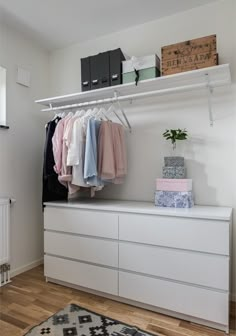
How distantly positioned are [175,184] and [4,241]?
1622 millimetres

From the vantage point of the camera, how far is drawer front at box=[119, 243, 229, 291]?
5.17 feet

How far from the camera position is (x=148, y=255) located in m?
1.81

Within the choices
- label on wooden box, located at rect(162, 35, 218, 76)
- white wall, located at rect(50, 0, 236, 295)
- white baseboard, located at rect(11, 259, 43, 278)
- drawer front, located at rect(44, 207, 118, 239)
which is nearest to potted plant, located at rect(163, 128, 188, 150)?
white wall, located at rect(50, 0, 236, 295)

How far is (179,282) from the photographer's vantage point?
170 centimetres

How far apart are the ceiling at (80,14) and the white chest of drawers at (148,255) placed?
1.69 metres

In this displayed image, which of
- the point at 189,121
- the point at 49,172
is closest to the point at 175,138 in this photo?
the point at 189,121

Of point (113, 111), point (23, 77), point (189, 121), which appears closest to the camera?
point (189, 121)

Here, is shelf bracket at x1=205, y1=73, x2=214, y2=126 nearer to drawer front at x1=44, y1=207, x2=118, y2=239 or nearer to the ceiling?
the ceiling

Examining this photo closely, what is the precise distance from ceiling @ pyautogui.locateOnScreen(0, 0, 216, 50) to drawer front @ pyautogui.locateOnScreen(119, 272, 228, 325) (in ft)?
7.25

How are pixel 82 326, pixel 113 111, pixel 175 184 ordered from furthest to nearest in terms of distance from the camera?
pixel 113 111, pixel 175 184, pixel 82 326

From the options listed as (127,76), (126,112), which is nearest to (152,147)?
(126,112)

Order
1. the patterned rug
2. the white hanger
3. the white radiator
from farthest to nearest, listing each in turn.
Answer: the white hanger
the white radiator
the patterned rug

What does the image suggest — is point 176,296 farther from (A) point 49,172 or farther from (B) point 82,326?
(A) point 49,172

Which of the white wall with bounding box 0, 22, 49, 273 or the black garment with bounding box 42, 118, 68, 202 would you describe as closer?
the black garment with bounding box 42, 118, 68, 202
